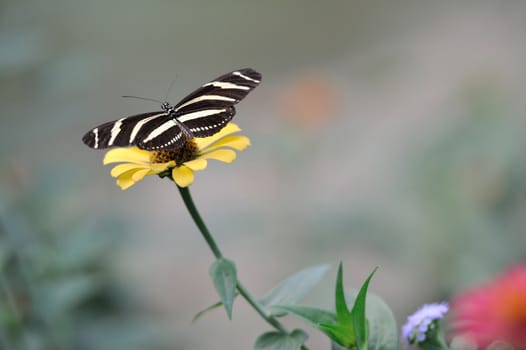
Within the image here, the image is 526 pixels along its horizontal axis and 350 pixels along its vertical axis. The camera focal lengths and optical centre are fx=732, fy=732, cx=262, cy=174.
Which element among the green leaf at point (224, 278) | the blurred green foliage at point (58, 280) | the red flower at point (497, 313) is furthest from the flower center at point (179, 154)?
the blurred green foliage at point (58, 280)

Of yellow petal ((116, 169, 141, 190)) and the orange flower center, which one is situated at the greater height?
yellow petal ((116, 169, 141, 190))

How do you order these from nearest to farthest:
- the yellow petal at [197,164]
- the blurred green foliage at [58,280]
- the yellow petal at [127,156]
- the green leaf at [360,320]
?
the green leaf at [360,320] → the yellow petal at [197,164] → the yellow petal at [127,156] → the blurred green foliage at [58,280]

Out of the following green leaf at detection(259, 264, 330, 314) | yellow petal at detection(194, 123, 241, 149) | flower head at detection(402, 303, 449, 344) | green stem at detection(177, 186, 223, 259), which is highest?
yellow petal at detection(194, 123, 241, 149)

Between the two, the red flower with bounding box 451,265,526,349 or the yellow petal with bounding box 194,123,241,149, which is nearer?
the red flower with bounding box 451,265,526,349

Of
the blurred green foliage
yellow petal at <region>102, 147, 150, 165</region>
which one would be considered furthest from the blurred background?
yellow petal at <region>102, 147, 150, 165</region>

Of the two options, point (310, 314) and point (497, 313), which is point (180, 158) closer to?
point (310, 314)

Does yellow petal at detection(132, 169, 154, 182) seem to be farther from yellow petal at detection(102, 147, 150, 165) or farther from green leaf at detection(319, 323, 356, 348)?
green leaf at detection(319, 323, 356, 348)

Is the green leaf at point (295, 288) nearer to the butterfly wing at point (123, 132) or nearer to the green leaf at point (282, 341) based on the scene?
the green leaf at point (282, 341)
